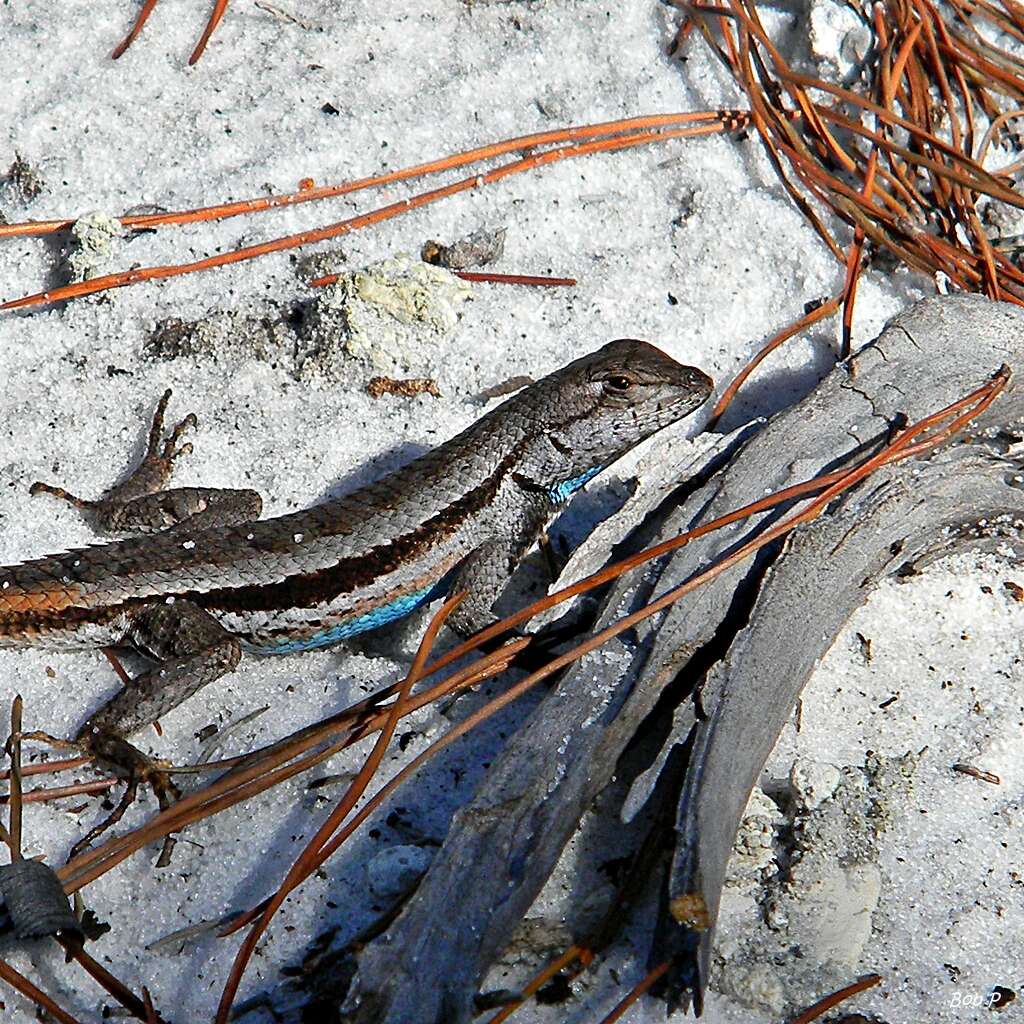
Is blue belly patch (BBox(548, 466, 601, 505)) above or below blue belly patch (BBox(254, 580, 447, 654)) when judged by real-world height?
above

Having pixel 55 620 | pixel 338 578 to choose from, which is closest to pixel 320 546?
pixel 338 578

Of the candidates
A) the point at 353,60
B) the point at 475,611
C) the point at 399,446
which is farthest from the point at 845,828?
the point at 353,60

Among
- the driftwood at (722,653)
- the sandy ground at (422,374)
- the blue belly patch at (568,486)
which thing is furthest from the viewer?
the blue belly patch at (568,486)

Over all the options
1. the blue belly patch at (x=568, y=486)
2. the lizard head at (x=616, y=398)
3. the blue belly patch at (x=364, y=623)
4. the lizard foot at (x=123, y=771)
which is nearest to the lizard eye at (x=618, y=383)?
the lizard head at (x=616, y=398)

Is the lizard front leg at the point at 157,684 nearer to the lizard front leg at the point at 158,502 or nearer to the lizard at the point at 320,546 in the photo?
the lizard at the point at 320,546

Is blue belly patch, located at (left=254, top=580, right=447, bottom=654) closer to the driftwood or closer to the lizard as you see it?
the lizard

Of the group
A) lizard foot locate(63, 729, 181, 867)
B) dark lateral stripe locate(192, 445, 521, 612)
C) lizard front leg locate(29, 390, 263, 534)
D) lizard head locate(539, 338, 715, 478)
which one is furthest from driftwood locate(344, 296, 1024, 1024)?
lizard front leg locate(29, 390, 263, 534)

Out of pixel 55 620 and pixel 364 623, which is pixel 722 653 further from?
pixel 55 620

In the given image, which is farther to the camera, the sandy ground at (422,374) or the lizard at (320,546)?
the lizard at (320,546)
